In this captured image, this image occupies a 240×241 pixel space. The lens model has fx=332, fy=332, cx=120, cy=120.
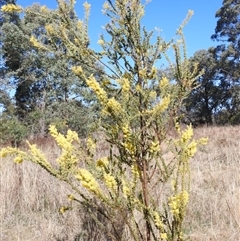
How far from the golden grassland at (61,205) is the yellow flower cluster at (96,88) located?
175cm

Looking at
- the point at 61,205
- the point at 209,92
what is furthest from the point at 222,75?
the point at 61,205

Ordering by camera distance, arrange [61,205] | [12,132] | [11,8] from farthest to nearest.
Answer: [12,132] → [61,205] → [11,8]

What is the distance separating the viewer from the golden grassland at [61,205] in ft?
10.5

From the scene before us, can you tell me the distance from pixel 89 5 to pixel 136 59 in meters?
0.53

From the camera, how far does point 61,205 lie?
13.4 feet

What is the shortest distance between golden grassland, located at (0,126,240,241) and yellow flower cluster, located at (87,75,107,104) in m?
1.75

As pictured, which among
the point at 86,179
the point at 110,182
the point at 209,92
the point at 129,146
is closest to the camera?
the point at 86,179

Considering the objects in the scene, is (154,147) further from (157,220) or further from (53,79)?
(53,79)

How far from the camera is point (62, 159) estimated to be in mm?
1697

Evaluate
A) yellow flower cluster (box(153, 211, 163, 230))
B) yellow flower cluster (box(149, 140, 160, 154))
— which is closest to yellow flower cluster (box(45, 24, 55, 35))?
yellow flower cluster (box(149, 140, 160, 154))

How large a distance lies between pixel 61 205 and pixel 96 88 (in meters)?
2.79

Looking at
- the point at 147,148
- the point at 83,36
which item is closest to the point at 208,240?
the point at 147,148

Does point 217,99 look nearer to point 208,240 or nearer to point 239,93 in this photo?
point 239,93

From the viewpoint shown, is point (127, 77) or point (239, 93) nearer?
point (127, 77)
